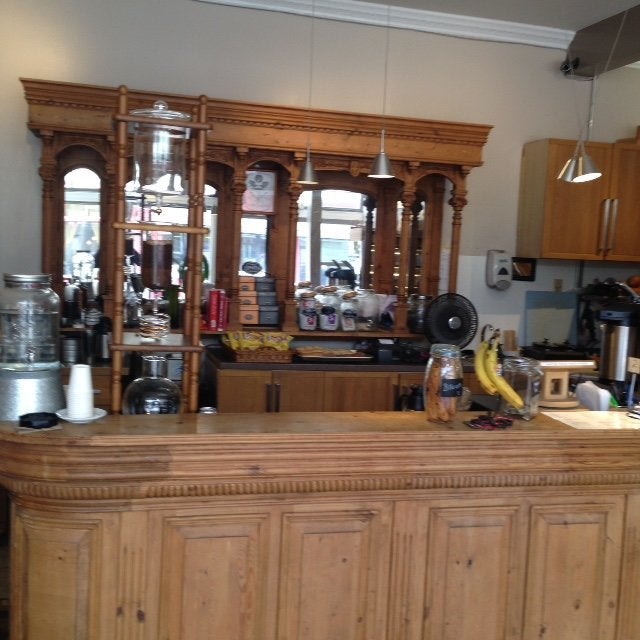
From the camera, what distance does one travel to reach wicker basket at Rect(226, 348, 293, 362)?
4.25m

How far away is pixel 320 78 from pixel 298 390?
204 centimetres

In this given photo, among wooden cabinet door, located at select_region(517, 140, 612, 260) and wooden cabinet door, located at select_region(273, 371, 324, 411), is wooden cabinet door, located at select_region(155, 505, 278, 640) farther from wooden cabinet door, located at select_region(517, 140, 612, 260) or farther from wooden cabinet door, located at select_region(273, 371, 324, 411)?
wooden cabinet door, located at select_region(517, 140, 612, 260)

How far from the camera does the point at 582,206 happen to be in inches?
196

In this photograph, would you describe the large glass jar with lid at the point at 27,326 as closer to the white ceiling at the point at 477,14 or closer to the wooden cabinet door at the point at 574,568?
the wooden cabinet door at the point at 574,568

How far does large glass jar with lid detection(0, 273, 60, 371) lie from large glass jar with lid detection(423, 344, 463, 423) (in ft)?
3.56

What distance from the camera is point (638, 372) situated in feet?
8.65

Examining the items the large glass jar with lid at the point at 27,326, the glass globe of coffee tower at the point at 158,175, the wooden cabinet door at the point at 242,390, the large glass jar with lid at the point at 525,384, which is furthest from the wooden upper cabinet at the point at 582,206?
the large glass jar with lid at the point at 27,326

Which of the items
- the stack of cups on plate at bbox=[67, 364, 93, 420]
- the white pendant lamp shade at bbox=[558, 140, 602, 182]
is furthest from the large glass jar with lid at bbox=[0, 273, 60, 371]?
the white pendant lamp shade at bbox=[558, 140, 602, 182]

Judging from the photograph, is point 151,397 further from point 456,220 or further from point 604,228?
point 604,228

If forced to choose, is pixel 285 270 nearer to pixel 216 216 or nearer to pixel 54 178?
pixel 216 216

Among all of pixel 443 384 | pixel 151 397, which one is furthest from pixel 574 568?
pixel 151 397

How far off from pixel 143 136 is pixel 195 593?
1.28 m

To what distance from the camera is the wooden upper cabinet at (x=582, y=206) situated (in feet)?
16.1

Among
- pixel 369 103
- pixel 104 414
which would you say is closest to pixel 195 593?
pixel 104 414
